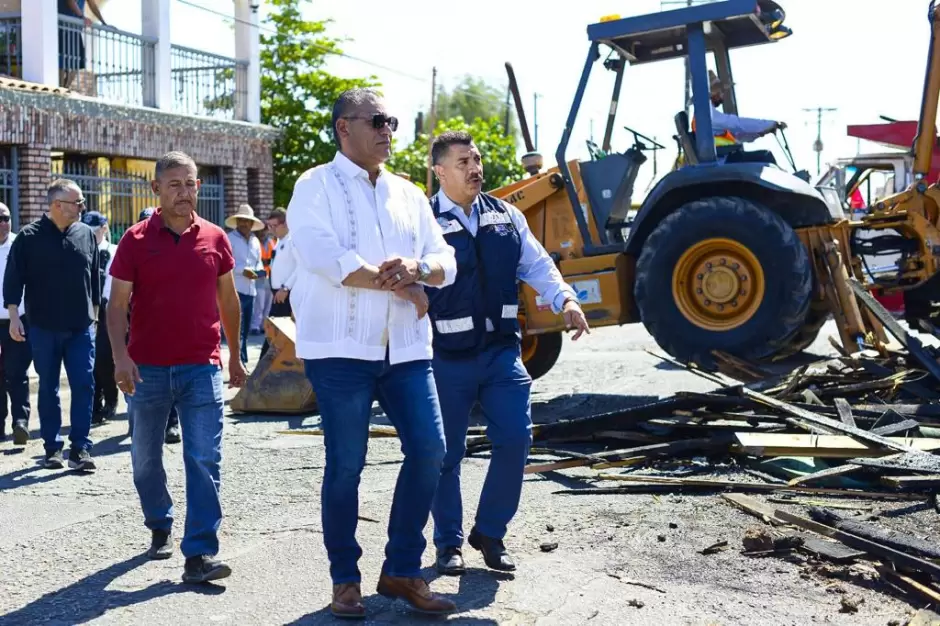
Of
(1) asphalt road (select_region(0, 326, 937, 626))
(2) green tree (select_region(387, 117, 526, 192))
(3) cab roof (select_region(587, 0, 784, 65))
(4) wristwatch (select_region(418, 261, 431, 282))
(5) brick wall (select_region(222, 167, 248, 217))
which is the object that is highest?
(2) green tree (select_region(387, 117, 526, 192))

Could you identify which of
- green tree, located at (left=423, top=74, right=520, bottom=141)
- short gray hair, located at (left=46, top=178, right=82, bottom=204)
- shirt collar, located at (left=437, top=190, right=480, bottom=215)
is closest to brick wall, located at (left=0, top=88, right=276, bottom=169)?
short gray hair, located at (left=46, top=178, right=82, bottom=204)

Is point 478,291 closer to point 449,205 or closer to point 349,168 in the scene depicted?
point 449,205

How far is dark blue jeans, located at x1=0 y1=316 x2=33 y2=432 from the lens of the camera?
9.58 m

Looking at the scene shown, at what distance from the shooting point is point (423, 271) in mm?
4711

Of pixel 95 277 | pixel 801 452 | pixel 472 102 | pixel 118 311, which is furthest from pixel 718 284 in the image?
pixel 472 102

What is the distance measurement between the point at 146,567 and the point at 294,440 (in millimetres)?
3544

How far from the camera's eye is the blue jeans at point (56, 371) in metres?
8.44

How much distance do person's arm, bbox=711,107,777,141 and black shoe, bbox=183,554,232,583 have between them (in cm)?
657

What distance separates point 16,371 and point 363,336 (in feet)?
19.5

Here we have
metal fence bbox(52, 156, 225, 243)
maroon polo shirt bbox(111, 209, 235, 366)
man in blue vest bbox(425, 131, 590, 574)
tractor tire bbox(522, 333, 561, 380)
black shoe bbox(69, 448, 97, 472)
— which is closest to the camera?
man in blue vest bbox(425, 131, 590, 574)

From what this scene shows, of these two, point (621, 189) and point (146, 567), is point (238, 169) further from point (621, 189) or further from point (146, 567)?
point (146, 567)

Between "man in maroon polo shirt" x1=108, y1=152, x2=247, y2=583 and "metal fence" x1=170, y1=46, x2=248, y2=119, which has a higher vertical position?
"metal fence" x1=170, y1=46, x2=248, y2=119

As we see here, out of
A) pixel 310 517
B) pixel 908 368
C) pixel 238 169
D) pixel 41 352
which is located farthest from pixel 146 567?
pixel 238 169

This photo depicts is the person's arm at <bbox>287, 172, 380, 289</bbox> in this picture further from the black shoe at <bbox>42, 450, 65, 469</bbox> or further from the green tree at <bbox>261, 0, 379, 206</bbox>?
the green tree at <bbox>261, 0, 379, 206</bbox>
